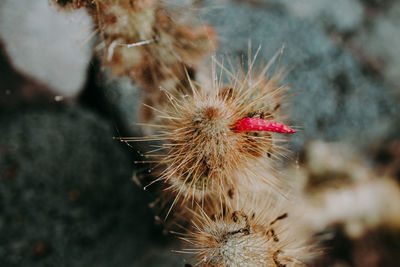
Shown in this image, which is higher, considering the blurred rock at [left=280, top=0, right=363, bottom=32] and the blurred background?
the blurred rock at [left=280, top=0, right=363, bottom=32]

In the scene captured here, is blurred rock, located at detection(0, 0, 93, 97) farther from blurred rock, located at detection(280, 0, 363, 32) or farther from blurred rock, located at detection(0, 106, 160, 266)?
blurred rock, located at detection(280, 0, 363, 32)

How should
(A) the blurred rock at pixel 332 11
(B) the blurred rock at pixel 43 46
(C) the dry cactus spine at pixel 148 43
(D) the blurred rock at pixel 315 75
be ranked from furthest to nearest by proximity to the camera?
(A) the blurred rock at pixel 332 11 < (D) the blurred rock at pixel 315 75 < (B) the blurred rock at pixel 43 46 < (C) the dry cactus spine at pixel 148 43

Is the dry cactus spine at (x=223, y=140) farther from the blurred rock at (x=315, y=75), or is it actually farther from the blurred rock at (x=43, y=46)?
the blurred rock at (x=43, y=46)

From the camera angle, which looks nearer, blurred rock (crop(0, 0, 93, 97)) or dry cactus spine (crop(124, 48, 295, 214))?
dry cactus spine (crop(124, 48, 295, 214))

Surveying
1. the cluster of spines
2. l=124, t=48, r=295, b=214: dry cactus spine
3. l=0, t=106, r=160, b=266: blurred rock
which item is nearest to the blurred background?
l=0, t=106, r=160, b=266: blurred rock

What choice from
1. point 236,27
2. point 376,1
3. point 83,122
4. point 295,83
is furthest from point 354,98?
point 83,122

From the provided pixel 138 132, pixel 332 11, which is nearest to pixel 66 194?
pixel 138 132

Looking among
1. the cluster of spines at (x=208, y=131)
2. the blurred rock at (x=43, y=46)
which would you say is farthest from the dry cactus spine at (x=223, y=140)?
the blurred rock at (x=43, y=46)

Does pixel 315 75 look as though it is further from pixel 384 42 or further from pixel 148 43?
pixel 148 43

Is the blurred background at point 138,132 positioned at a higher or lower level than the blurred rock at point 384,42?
lower
